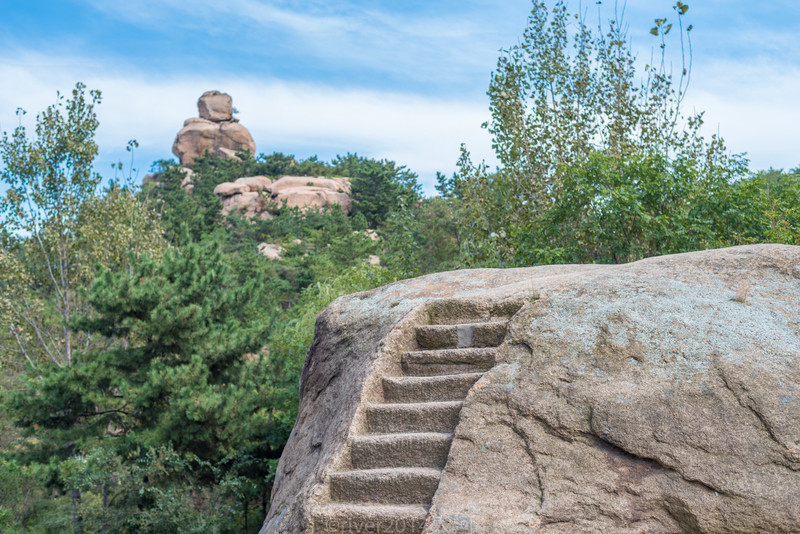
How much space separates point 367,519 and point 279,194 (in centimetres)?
4426

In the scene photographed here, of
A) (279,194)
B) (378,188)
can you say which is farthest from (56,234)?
(279,194)

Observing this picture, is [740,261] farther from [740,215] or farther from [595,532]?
[740,215]

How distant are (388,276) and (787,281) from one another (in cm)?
930

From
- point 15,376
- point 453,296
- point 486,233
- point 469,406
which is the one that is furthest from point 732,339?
point 15,376

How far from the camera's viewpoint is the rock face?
3586 mm

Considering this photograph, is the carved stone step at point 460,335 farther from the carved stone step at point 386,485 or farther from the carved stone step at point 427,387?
the carved stone step at point 386,485

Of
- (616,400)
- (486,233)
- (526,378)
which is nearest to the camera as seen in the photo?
(616,400)

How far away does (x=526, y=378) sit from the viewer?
4.20 m

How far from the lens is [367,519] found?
3.93 metres

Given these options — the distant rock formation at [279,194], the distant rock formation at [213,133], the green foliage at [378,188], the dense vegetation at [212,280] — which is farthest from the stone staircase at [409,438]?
the distant rock formation at [213,133]

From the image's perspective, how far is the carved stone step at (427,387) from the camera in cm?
470

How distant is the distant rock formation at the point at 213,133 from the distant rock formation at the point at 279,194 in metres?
9.18

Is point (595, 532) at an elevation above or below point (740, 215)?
below

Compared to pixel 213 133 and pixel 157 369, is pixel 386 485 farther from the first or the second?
pixel 213 133
